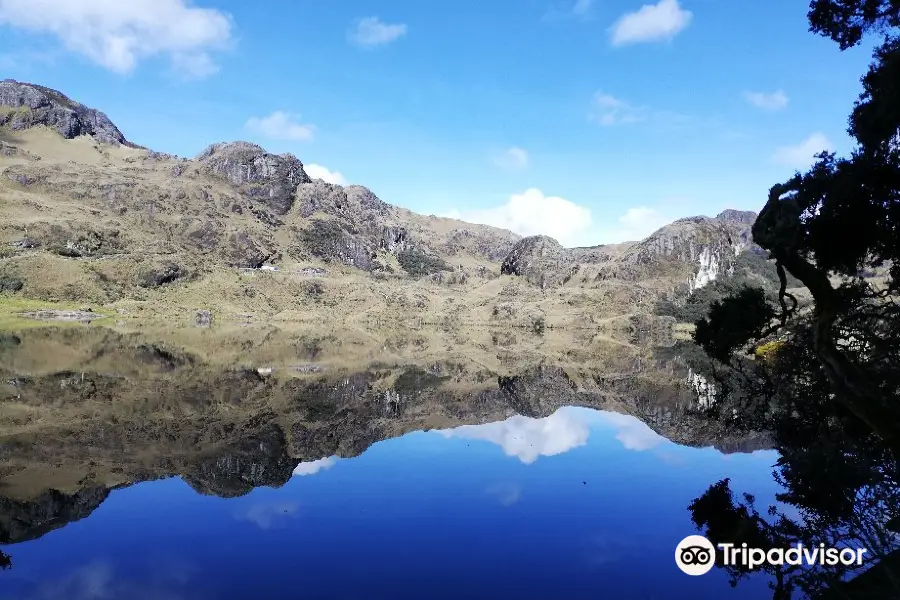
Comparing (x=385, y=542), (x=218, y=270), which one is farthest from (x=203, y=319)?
(x=385, y=542)

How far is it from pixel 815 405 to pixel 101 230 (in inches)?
7252

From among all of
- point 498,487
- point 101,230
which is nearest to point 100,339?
point 498,487

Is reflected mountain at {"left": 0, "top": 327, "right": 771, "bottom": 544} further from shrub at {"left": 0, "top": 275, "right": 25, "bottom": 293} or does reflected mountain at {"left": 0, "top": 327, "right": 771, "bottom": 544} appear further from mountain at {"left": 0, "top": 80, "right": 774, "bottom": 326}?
mountain at {"left": 0, "top": 80, "right": 774, "bottom": 326}

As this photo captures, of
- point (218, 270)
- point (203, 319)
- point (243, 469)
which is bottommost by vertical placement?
point (243, 469)

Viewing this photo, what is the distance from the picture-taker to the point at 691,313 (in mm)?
149000

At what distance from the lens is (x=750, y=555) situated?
51.0ft

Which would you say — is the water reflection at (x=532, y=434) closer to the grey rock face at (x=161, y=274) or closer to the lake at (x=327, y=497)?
the lake at (x=327, y=497)

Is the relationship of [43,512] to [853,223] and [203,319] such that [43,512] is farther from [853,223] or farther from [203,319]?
[203,319]

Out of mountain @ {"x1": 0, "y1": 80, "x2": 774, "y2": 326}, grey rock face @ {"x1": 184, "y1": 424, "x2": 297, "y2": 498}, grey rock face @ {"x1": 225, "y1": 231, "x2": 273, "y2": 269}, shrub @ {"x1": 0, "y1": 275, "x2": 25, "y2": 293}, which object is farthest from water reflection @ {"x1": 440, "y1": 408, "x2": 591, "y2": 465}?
grey rock face @ {"x1": 225, "y1": 231, "x2": 273, "y2": 269}

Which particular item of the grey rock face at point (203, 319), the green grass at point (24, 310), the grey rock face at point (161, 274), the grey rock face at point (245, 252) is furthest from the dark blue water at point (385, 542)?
the grey rock face at point (245, 252)

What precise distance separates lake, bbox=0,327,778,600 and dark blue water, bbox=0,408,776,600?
A: 74 mm

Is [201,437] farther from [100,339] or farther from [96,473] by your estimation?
[100,339]

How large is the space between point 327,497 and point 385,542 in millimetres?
5217

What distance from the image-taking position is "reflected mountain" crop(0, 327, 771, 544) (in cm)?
2361
